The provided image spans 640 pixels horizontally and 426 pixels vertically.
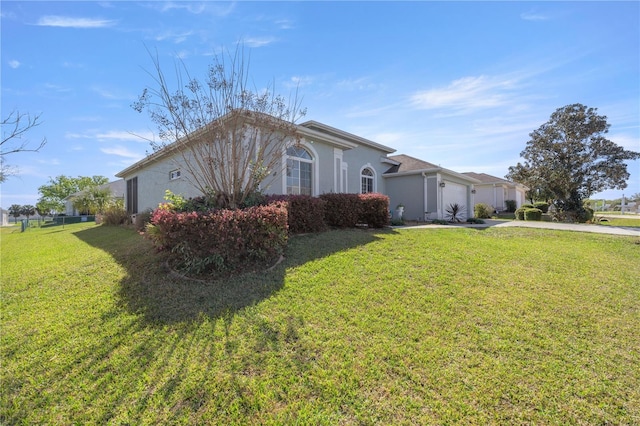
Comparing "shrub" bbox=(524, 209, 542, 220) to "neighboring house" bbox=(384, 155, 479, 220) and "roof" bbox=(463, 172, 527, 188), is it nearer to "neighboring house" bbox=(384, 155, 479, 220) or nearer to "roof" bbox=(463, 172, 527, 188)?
"neighboring house" bbox=(384, 155, 479, 220)

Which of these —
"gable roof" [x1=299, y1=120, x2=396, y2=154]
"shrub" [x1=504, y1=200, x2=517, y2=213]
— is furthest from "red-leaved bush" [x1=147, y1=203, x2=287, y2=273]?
"shrub" [x1=504, y1=200, x2=517, y2=213]

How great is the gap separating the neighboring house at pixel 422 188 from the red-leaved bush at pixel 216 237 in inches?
502

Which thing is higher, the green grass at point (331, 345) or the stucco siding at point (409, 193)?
the stucco siding at point (409, 193)

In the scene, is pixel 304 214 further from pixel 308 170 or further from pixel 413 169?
pixel 413 169

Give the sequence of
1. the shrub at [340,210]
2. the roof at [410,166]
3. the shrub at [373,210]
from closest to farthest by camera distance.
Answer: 1. the shrub at [340,210]
2. the shrub at [373,210]
3. the roof at [410,166]

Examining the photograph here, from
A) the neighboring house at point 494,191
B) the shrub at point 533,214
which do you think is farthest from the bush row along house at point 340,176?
the neighboring house at point 494,191

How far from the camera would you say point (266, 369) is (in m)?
2.83

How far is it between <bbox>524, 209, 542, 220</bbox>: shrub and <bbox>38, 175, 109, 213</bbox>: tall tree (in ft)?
197

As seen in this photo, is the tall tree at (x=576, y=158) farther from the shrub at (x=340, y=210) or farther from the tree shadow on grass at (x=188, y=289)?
the tree shadow on grass at (x=188, y=289)

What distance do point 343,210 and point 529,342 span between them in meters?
7.36

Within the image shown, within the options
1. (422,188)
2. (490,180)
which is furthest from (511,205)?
(422,188)

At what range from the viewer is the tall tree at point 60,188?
4838cm

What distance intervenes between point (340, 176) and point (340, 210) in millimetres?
3144

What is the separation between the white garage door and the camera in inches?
666
